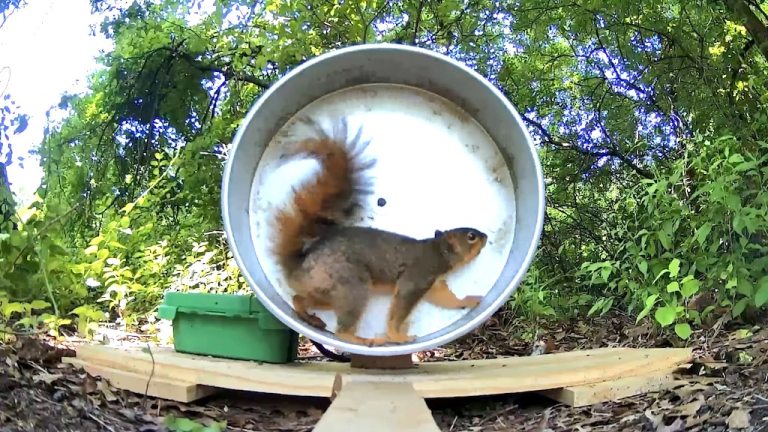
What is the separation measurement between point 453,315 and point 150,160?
196 cm

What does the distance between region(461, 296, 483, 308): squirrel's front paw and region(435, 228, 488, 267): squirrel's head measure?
0.10 meters

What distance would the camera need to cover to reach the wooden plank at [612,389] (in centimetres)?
165

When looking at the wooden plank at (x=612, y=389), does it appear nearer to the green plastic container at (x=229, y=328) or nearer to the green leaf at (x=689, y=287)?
the green leaf at (x=689, y=287)

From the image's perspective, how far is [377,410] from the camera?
142 cm

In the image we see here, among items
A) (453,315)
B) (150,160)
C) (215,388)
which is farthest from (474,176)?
(150,160)

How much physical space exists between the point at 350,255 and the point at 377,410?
1.63 feet

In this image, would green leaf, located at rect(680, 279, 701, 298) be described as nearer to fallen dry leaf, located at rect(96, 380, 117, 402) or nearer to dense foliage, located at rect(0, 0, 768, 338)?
dense foliage, located at rect(0, 0, 768, 338)

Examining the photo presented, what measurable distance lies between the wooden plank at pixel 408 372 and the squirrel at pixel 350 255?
0.53 ft

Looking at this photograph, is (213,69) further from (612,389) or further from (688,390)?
(688,390)

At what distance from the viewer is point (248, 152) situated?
1931 mm

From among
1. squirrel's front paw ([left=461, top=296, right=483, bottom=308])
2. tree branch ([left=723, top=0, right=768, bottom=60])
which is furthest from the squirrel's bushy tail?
tree branch ([left=723, top=0, right=768, bottom=60])

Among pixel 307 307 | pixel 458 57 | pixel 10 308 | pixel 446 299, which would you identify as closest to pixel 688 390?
pixel 446 299

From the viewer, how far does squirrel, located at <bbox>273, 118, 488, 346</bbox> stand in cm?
181

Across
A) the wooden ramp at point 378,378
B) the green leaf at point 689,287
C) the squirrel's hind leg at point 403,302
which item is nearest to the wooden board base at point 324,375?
the wooden ramp at point 378,378
